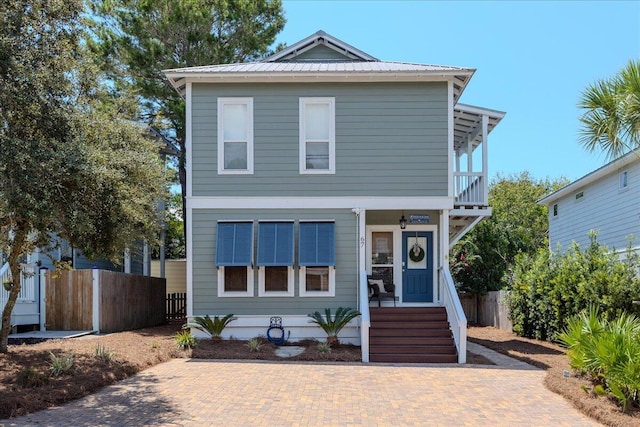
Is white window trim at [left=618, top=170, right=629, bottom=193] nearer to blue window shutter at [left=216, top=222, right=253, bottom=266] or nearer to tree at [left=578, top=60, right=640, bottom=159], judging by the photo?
tree at [left=578, top=60, right=640, bottom=159]

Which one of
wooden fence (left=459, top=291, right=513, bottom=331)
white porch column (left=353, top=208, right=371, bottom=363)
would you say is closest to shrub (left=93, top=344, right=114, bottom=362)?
white porch column (left=353, top=208, right=371, bottom=363)

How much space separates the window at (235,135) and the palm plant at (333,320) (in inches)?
150

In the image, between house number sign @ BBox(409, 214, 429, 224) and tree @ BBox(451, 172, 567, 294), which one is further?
tree @ BBox(451, 172, 567, 294)

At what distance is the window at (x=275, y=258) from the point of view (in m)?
13.3

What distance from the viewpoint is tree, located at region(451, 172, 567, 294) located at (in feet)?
72.5

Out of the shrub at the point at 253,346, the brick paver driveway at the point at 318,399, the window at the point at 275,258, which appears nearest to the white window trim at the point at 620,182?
the brick paver driveway at the point at 318,399

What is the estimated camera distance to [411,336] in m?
12.6

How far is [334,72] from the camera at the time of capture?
1345 cm

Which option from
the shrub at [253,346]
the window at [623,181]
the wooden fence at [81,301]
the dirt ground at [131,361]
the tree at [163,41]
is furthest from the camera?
the tree at [163,41]

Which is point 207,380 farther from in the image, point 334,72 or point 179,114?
point 179,114

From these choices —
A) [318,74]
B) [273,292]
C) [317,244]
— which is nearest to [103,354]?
[273,292]

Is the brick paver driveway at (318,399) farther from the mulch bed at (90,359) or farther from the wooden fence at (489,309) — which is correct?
the wooden fence at (489,309)

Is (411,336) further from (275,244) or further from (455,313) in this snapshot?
(275,244)

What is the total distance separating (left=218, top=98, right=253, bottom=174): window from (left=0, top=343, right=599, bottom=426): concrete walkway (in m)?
5.04
